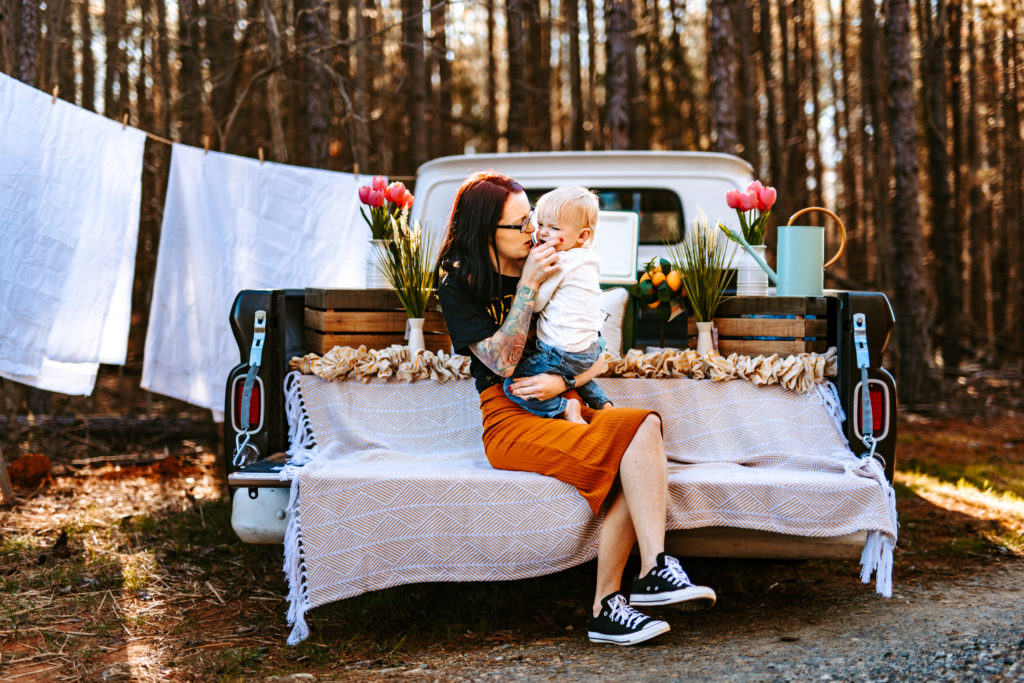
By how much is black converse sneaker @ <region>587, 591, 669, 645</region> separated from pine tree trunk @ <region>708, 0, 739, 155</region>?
21.7 feet

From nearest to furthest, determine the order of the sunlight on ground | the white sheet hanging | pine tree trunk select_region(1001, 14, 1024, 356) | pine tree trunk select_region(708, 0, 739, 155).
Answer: the sunlight on ground, the white sheet hanging, pine tree trunk select_region(708, 0, 739, 155), pine tree trunk select_region(1001, 14, 1024, 356)

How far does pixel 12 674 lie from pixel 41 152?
2.89 meters

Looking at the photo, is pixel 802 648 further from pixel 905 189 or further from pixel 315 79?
pixel 315 79

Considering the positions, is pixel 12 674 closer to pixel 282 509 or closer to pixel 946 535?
pixel 282 509

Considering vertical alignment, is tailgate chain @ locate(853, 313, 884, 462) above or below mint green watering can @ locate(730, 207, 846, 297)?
below

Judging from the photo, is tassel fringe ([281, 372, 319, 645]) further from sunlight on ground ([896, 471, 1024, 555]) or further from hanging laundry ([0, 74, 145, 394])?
sunlight on ground ([896, 471, 1024, 555])

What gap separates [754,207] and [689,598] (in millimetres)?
1886

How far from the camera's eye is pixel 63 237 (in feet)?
15.9

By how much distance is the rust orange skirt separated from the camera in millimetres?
2869

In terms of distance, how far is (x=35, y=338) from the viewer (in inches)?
186

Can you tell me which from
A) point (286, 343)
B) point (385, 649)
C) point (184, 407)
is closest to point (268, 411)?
point (286, 343)

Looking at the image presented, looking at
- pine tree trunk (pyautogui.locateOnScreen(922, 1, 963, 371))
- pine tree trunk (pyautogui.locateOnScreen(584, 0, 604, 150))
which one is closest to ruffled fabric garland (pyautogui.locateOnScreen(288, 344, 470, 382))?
pine tree trunk (pyautogui.locateOnScreen(922, 1, 963, 371))

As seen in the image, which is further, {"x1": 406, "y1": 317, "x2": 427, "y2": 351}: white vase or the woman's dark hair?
{"x1": 406, "y1": 317, "x2": 427, "y2": 351}: white vase

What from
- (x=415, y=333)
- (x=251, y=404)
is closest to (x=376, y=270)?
(x=415, y=333)
